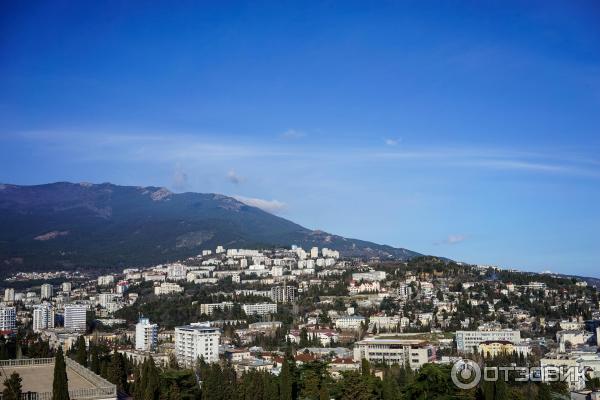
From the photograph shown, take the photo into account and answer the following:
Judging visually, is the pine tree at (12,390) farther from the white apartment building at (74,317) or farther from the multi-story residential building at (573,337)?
the white apartment building at (74,317)

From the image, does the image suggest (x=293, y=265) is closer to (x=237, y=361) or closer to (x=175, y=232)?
(x=175, y=232)

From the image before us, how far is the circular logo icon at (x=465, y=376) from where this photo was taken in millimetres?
20969

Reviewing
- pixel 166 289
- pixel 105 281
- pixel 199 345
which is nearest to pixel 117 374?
pixel 199 345

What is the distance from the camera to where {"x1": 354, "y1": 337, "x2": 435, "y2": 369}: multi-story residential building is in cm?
4338

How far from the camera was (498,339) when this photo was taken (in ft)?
161

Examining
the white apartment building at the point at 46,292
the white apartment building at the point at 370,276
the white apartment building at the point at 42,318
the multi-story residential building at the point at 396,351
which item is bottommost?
the multi-story residential building at the point at 396,351

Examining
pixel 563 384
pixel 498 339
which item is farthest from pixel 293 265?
pixel 563 384

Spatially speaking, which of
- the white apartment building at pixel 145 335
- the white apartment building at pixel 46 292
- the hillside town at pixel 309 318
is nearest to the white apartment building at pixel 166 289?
the hillside town at pixel 309 318

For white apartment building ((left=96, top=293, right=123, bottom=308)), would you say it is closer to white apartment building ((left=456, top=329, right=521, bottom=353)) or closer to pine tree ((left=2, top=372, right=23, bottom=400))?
white apartment building ((left=456, top=329, right=521, bottom=353))

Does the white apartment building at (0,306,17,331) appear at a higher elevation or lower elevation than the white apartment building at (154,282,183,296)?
lower

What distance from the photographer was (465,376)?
73.4ft

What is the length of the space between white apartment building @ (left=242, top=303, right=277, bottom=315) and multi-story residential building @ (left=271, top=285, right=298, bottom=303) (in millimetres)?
4015

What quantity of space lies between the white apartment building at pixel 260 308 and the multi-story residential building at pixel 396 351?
23.1 metres

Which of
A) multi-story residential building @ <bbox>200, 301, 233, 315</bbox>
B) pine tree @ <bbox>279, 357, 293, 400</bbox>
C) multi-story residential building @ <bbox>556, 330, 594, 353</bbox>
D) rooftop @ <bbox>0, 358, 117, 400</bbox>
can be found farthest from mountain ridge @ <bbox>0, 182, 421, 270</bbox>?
pine tree @ <bbox>279, 357, 293, 400</bbox>
